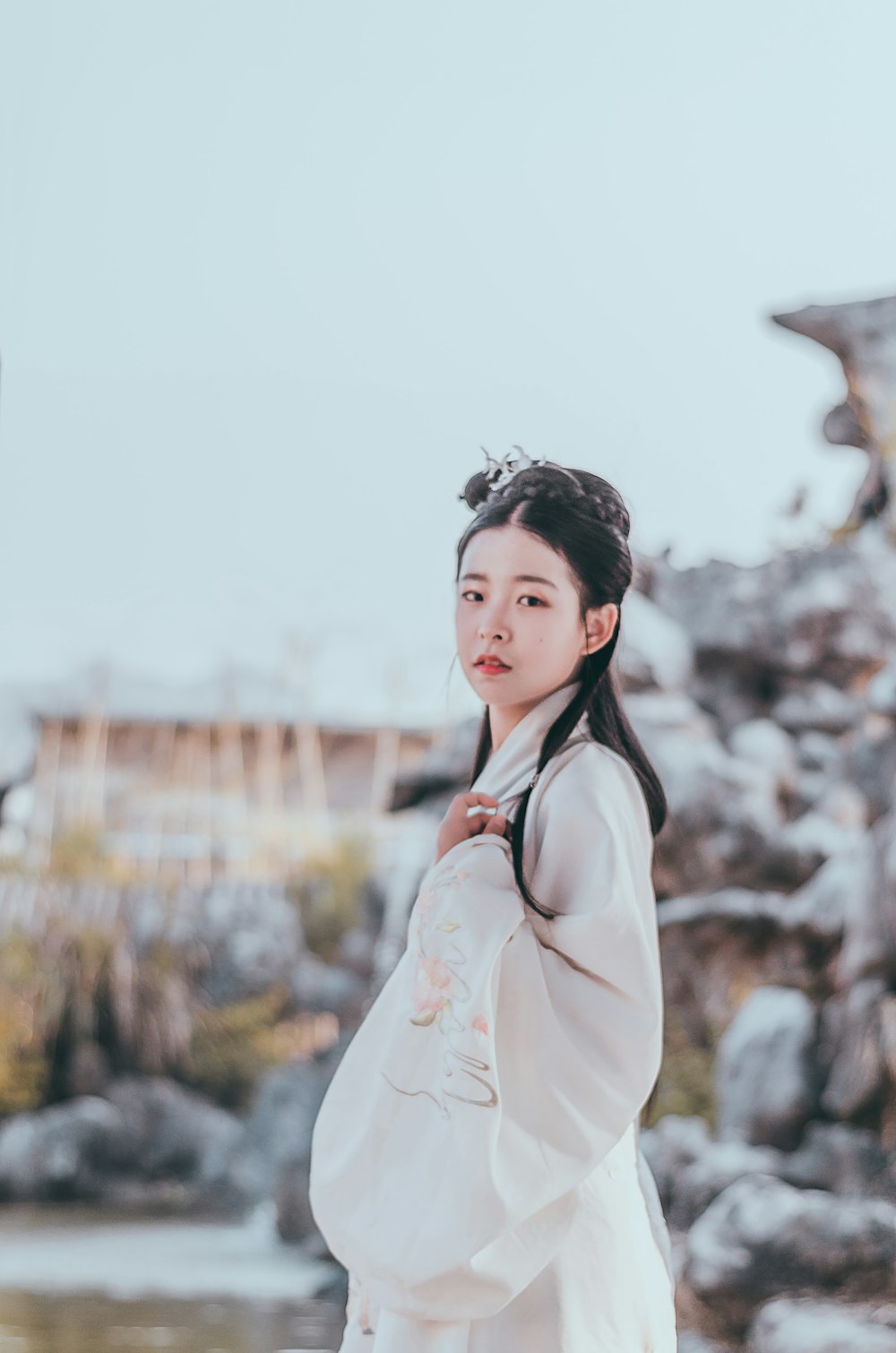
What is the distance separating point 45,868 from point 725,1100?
4.95 m

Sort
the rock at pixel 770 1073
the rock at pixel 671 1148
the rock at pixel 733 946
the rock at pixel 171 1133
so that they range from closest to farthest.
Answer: the rock at pixel 770 1073, the rock at pixel 671 1148, the rock at pixel 733 946, the rock at pixel 171 1133

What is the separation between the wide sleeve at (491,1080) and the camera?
917 mm

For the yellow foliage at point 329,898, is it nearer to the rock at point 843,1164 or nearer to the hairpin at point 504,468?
the rock at point 843,1164

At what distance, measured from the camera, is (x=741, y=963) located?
16.5ft

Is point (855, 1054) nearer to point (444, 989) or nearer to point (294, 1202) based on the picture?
point (294, 1202)

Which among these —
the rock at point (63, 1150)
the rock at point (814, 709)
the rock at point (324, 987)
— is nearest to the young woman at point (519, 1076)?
the rock at point (814, 709)

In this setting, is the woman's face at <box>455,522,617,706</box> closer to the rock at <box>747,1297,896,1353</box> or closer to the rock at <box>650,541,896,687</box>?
the rock at <box>747,1297,896,1353</box>

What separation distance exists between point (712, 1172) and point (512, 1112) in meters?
3.30

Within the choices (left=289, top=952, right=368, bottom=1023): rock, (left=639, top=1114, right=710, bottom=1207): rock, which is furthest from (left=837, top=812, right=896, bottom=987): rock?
(left=289, top=952, right=368, bottom=1023): rock

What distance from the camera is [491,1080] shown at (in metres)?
0.94

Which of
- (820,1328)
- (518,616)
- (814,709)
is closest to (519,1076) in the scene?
(518,616)

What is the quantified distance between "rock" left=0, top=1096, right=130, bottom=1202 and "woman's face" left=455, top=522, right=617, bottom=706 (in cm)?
622

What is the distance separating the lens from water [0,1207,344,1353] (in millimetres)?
4082

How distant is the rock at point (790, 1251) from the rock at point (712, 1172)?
15.5 inches
